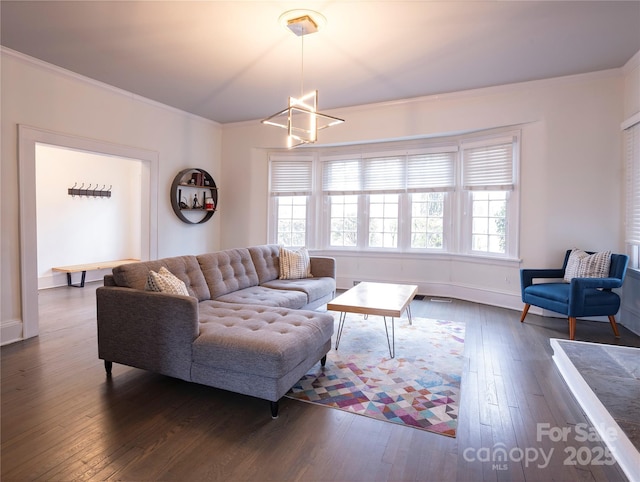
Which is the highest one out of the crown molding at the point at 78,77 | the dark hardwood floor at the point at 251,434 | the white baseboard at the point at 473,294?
the crown molding at the point at 78,77

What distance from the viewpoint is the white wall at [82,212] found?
6.21m

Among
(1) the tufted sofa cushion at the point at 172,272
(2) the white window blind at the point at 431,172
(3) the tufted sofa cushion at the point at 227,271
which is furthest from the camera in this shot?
(2) the white window blind at the point at 431,172

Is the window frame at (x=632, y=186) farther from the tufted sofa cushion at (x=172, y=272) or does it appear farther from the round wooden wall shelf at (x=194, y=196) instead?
the round wooden wall shelf at (x=194, y=196)

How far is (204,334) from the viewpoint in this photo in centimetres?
240

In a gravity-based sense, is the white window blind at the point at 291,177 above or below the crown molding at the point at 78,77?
below

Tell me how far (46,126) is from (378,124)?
164 inches

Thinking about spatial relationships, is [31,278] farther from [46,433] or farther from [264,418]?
[264,418]

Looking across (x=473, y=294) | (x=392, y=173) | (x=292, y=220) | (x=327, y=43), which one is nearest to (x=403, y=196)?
(x=392, y=173)

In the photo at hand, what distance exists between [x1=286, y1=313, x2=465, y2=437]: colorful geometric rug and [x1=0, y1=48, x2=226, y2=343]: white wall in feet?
10.5

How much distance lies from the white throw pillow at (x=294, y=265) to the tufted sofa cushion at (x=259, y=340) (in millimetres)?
1706

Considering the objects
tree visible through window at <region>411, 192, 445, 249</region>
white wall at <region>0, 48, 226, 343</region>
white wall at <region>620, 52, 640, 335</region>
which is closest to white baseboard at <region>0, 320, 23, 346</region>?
white wall at <region>0, 48, 226, 343</region>

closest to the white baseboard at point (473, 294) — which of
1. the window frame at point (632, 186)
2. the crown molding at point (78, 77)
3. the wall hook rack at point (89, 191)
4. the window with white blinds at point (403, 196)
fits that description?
the window with white blinds at point (403, 196)

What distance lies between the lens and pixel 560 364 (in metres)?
3.00

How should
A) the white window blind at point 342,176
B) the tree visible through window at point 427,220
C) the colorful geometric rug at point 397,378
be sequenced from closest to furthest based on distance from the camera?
the colorful geometric rug at point 397,378 < the tree visible through window at point 427,220 < the white window blind at point 342,176
